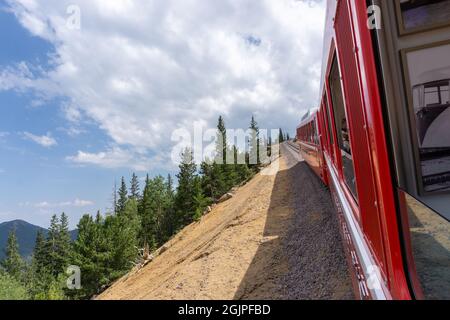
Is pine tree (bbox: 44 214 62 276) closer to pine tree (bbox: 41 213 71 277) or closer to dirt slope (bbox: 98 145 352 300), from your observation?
pine tree (bbox: 41 213 71 277)

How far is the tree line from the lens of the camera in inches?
1773

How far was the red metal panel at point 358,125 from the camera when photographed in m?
2.02

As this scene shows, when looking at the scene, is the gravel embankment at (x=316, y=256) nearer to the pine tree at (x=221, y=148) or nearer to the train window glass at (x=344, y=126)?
the train window glass at (x=344, y=126)

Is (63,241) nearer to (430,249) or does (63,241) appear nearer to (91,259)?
(91,259)

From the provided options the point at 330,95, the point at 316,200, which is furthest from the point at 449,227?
the point at 316,200

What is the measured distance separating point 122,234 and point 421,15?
52954mm

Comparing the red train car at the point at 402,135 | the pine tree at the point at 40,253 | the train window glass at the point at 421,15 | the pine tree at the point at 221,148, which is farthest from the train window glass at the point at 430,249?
the pine tree at the point at 40,253

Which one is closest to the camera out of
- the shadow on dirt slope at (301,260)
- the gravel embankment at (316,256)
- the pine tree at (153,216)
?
the gravel embankment at (316,256)

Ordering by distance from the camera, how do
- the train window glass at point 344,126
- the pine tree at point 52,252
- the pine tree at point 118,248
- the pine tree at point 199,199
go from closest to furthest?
the train window glass at point 344,126 → the pine tree at point 118,248 → the pine tree at point 199,199 → the pine tree at point 52,252

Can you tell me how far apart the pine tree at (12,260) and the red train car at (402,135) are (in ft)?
281


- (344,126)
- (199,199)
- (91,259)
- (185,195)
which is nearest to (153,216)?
(185,195)

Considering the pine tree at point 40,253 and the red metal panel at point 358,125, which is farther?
the pine tree at point 40,253

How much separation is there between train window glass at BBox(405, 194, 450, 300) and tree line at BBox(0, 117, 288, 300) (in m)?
32.0
